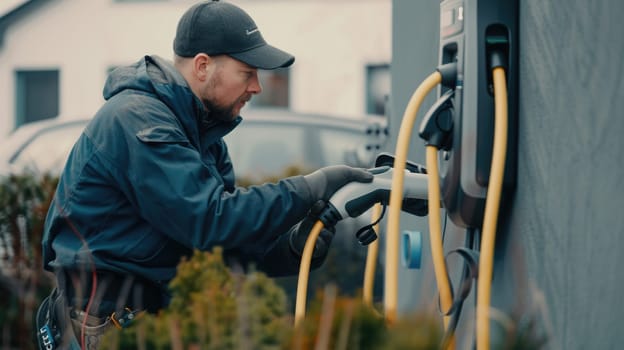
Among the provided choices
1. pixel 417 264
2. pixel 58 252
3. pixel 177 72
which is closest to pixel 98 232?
pixel 58 252

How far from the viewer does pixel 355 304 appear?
A: 1568mm

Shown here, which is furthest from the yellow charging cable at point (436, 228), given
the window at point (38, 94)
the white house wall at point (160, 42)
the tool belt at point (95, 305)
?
the window at point (38, 94)

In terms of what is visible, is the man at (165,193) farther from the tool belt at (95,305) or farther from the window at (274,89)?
the window at (274,89)

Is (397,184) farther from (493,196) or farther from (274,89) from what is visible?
(274,89)

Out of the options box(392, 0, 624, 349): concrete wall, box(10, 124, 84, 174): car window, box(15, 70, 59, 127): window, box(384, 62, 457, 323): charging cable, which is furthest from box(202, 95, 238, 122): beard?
box(15, 70, 59, 127): window

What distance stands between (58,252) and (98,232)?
0.47 feet

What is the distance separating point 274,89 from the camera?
16.0m

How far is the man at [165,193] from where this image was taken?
9.07 feet

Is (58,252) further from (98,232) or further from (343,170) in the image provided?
(343,170)

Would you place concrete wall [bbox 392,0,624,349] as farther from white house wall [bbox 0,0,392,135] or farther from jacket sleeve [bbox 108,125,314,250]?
white house wall [bbox 0,0,392,135]

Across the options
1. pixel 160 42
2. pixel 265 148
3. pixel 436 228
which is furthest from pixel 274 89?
pixel 436 228

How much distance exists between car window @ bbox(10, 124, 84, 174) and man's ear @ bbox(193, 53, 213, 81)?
397 centimetres

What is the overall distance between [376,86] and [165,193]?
12932 millimetres

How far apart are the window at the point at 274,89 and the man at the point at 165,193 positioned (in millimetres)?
12723
